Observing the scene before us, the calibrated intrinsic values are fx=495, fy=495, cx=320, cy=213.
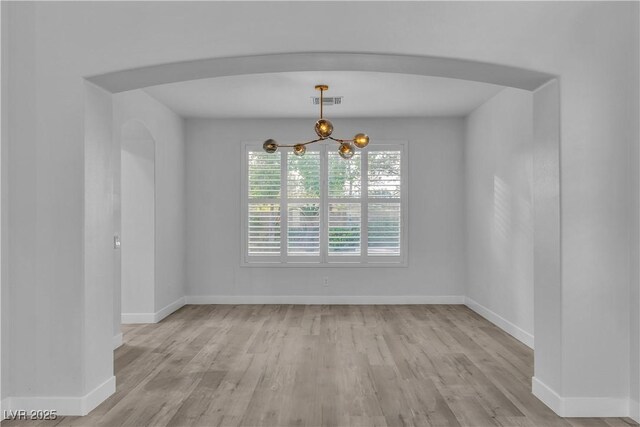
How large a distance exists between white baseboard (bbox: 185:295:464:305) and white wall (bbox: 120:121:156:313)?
Answer: 1.26m

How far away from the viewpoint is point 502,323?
5383mm

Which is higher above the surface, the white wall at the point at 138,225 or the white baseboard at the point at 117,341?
the white wall at the point at 138,225

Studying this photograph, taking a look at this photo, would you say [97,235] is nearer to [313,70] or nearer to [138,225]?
[313,70]

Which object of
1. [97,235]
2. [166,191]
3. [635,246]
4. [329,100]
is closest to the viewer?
[635,246]

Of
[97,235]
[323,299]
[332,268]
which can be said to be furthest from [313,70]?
[323,299]

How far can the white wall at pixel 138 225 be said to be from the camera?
226 inches

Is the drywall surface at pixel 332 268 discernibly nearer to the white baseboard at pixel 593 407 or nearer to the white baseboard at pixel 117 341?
the white baseboard at pixel 117 341

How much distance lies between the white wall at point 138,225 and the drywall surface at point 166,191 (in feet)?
0.21

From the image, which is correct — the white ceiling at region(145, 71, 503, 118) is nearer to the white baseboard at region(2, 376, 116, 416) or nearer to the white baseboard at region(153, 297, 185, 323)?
the white baseboard at region(153, 297, 185, 323)

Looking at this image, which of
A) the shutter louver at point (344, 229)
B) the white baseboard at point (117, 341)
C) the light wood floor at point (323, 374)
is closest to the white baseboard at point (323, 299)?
the shutter louver at point (344, 229)

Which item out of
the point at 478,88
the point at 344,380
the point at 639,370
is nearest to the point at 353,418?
the point at 344,380

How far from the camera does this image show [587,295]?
2990 mm

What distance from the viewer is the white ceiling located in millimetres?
4949

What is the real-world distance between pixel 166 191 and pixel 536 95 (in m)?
4.46
